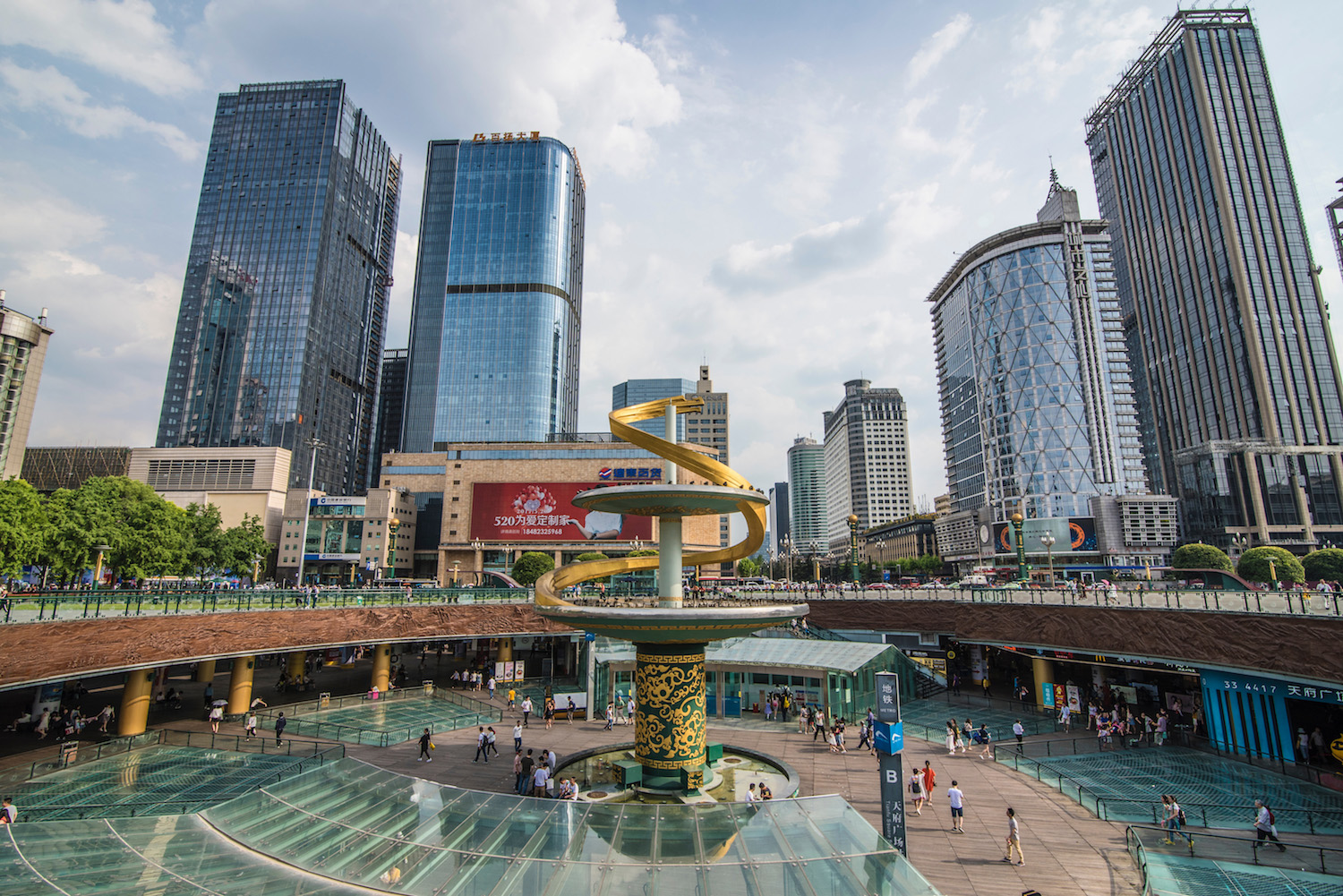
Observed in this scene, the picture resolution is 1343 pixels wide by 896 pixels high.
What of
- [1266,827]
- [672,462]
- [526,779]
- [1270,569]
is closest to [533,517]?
[526,779]

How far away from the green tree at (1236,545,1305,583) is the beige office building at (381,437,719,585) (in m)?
59.3

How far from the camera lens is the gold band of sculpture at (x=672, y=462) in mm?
19938

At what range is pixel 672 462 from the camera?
831 inches

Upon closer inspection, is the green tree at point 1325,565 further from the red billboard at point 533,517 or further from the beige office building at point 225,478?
the beige office building at point 225,478

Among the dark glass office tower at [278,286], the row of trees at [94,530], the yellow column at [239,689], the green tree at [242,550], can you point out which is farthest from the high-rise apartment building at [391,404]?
the yellow column at [239,689]

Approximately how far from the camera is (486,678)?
135ft

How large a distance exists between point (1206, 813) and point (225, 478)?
365ft

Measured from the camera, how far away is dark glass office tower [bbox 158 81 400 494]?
375 feet

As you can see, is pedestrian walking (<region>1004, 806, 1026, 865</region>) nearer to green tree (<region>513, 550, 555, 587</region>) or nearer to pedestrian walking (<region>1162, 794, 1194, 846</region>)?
pedestrian walking (<region>1162, 794, 1194, 846</region>)

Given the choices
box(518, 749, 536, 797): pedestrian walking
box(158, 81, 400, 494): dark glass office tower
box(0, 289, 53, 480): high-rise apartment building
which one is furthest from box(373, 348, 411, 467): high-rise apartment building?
box(518, 749, 536, 797): pedestrian walking

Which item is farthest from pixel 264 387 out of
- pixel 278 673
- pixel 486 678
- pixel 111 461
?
pixel 486 678

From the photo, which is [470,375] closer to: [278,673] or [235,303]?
[235,303]

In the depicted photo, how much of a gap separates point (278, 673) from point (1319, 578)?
3475 inches

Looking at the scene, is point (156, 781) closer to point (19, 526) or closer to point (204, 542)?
point (19, 526)
